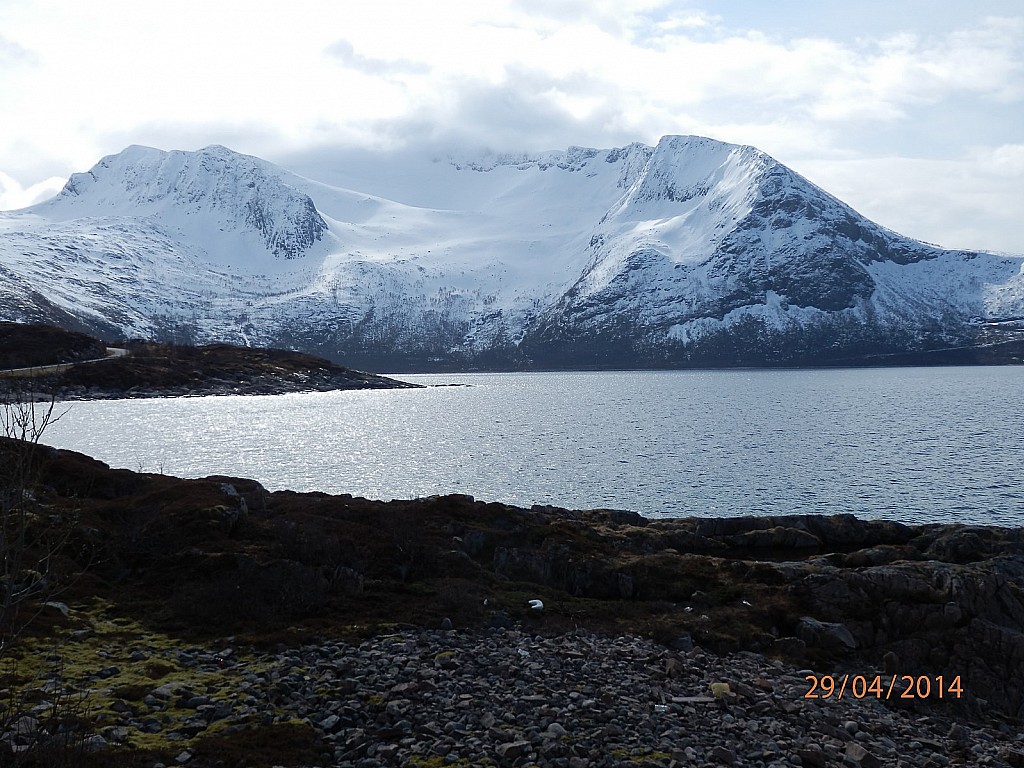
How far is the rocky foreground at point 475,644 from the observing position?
54.4ft

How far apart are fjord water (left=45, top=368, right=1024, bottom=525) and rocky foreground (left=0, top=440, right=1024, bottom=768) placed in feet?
74.9

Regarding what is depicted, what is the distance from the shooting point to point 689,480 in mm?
73188

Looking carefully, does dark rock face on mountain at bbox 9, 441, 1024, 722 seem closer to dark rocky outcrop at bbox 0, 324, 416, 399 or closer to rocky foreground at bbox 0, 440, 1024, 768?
rocky foreground at bbox 0, 440, 1024, 768

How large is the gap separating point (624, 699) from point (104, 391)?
16944 centimetres

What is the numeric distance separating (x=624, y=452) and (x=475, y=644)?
237 feet

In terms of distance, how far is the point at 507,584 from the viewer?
30.5 metres

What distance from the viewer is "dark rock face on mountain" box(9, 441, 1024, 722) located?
82.5 ft

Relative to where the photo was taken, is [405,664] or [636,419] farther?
[636,419]

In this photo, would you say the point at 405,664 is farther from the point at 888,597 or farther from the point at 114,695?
the point at 888,597

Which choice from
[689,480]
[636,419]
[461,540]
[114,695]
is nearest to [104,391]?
[636,419]

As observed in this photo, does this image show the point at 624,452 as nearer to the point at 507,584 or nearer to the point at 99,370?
the point at 507,584
